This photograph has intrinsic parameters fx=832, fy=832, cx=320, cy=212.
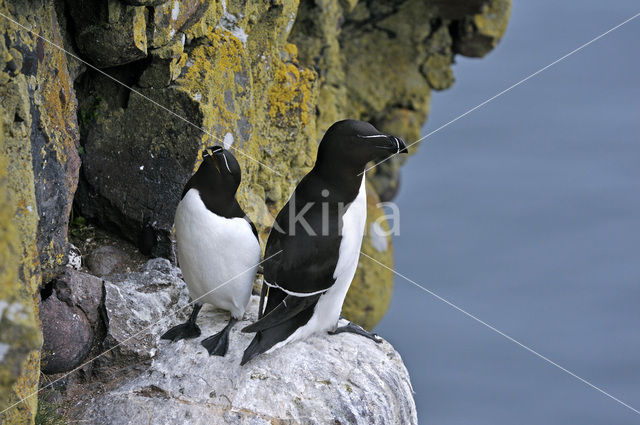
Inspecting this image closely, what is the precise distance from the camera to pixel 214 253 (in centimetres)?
415

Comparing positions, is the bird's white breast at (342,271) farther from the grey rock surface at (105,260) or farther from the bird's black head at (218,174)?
the grey rock surface at (105,260)

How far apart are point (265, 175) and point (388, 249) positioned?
13.4 ft

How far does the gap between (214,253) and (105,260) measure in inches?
41.4

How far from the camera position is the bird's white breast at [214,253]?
161 inches

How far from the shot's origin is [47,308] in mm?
3990

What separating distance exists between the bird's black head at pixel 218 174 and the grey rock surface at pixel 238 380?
0.80 meters

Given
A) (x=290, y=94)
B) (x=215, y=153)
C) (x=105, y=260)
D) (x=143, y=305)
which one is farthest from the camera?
(x=290, y=94)

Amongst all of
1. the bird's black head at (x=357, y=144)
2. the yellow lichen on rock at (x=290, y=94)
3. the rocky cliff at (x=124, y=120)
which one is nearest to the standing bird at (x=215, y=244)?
the bird's black head at (x=357, y=144)

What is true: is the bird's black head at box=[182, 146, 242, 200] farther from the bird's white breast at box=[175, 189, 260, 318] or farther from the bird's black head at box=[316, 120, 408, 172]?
the bird's black head at box=[316, 120, 408, 172]

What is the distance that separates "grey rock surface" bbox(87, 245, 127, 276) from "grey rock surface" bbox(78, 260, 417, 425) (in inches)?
10.3

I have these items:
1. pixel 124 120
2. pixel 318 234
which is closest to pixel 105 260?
pixel 124 120

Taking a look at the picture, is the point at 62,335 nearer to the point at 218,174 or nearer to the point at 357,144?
the point at 218,174

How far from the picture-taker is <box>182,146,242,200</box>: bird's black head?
13.2 feet

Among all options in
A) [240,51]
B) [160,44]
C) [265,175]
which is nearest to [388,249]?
[265,175]
